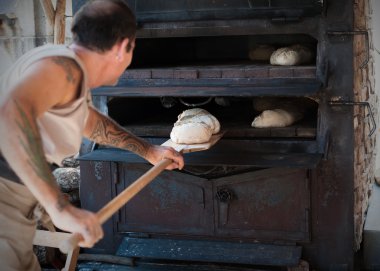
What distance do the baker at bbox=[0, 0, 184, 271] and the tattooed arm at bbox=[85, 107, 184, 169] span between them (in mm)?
53

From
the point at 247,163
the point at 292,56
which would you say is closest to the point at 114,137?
the point at 247,163

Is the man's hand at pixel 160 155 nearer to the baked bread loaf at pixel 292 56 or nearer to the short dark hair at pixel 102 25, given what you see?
the short dark hair at pixel 102 25

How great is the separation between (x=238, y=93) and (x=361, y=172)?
91 centimetres

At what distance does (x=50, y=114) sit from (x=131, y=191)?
0.37m

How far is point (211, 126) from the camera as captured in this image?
3148 millimetres

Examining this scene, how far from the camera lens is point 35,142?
1708mm

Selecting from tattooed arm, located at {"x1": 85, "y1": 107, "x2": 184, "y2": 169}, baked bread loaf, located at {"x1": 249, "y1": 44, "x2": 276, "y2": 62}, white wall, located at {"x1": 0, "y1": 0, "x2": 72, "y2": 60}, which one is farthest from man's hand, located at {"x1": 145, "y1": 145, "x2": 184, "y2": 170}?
white wall, located at {"x1": 0, "y1": 0, "x2": 72, "y2": 60}

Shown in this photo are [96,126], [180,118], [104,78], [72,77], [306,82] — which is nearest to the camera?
[72,77]

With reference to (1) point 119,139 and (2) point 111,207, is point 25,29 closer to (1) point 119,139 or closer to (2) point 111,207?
(1) point 119,139

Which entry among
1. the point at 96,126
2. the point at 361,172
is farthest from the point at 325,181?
the point at 96,126

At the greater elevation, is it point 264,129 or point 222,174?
point 264,129

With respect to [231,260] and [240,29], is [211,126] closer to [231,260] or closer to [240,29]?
[240,29]

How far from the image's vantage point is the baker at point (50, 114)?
168 centimetres

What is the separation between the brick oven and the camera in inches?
121
